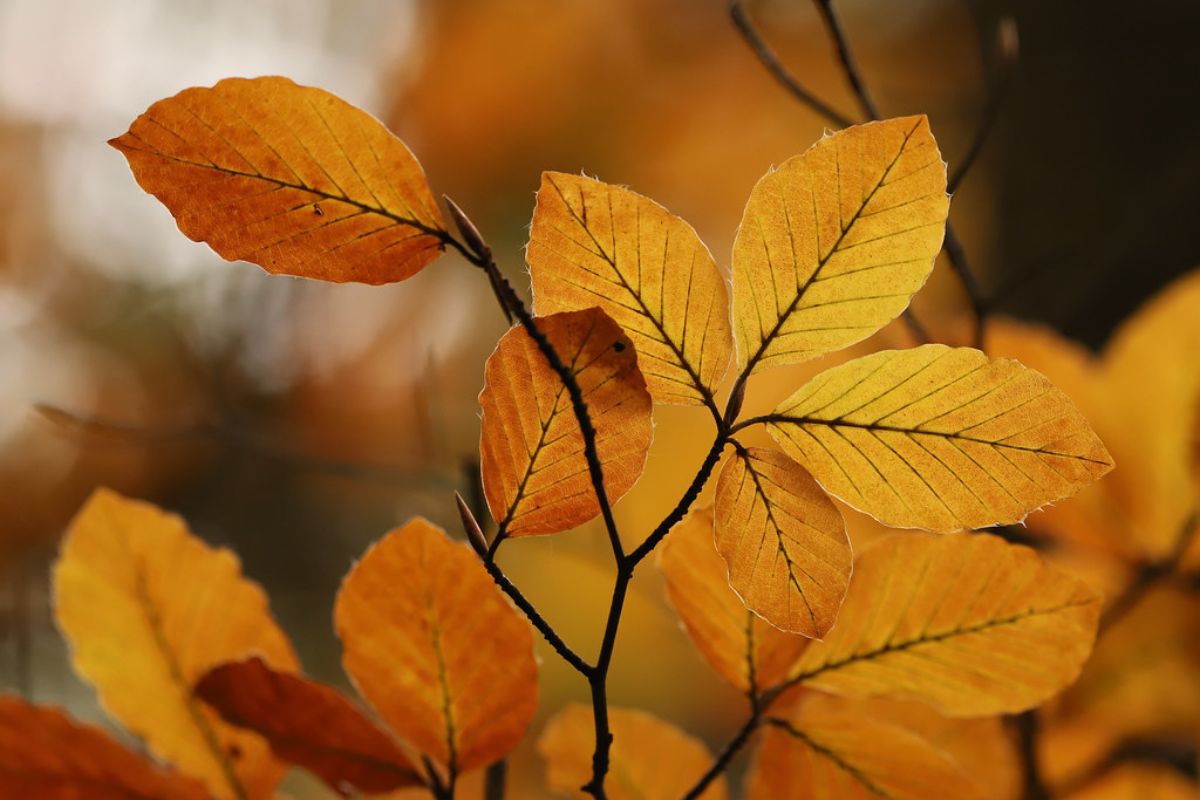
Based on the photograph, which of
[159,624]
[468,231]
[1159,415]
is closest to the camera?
[468,231]

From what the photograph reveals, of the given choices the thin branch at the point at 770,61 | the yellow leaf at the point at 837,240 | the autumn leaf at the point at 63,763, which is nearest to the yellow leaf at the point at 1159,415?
the thin branch at the point at 770,61

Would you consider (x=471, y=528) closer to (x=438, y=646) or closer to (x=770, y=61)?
(x=438, y=646)

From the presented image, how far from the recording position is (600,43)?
2561mm

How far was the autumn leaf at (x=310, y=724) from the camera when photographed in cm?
25

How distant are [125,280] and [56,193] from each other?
464mm

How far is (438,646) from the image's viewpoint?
0.25m

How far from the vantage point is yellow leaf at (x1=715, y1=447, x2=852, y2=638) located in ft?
0.64

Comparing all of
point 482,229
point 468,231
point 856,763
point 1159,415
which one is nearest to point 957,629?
point 856,763

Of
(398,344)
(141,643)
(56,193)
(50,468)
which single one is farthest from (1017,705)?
(56,193)

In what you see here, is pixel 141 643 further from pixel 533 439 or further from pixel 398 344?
pixel 398 344

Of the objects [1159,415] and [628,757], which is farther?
[1159,415]

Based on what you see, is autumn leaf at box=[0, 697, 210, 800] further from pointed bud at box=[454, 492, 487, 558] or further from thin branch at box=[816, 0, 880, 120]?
thin branch at box=[816, 0, 880, 120]

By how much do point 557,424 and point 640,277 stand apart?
4 cm

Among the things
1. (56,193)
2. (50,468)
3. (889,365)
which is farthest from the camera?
(56,193)
